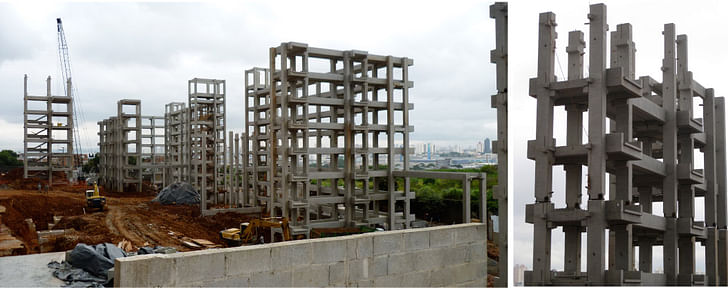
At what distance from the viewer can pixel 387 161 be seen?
14461 mm

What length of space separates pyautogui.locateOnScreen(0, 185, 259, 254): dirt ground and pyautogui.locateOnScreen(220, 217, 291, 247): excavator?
3.44ft

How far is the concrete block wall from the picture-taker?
19.2ft

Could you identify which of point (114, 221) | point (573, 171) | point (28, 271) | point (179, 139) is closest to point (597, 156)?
point (573, 171)

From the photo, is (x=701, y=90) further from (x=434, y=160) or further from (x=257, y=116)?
(x=257, y=116)

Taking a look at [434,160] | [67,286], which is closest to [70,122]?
[434,160]

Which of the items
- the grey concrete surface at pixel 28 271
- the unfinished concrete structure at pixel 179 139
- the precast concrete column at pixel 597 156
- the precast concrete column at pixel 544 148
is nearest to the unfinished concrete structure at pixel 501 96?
the precast concrete column at pixel 544 148

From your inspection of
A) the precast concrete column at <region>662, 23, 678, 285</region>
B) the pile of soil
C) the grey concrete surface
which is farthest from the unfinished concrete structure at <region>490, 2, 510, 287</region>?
the pile of soil

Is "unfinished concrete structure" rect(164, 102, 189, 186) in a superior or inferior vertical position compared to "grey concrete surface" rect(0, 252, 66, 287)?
superior

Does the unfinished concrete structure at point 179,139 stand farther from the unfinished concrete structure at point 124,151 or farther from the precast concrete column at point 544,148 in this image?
the precast concrete column at point 544,148

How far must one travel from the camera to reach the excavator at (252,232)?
12859mm

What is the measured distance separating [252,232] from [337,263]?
7919 mm

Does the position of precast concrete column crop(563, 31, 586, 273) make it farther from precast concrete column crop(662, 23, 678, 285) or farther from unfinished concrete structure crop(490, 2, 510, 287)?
precast concrete column crop(662, 23, 678, 285)

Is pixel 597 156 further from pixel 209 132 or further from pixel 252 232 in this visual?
pixel 209 132

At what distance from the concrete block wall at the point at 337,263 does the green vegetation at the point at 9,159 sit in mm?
45648
